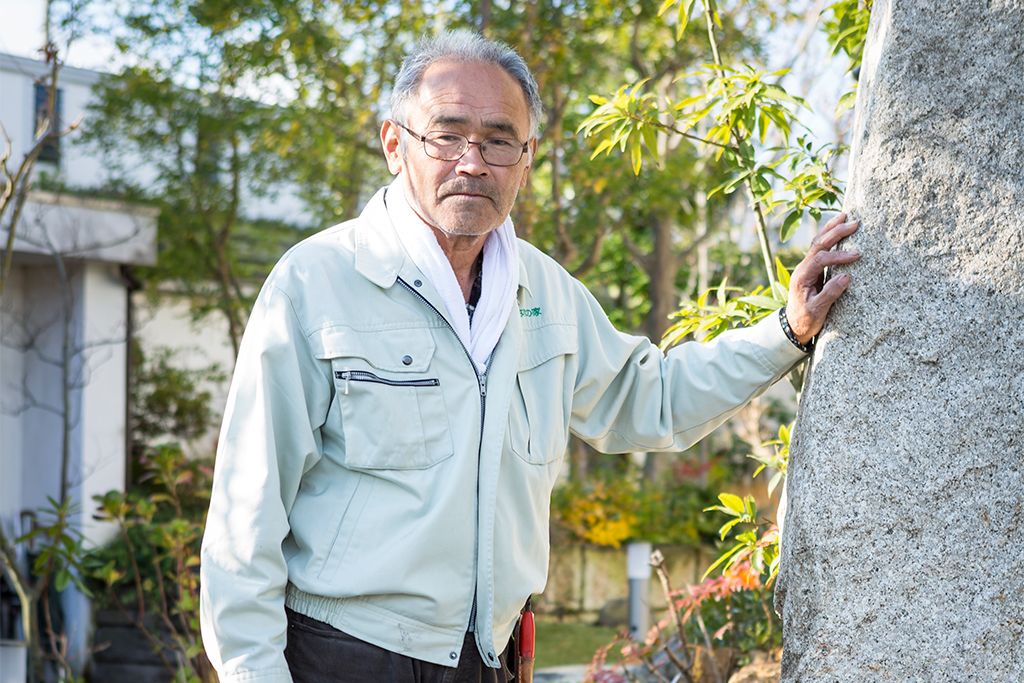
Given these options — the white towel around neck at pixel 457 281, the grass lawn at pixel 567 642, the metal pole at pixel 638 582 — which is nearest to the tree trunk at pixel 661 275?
the grass lawn at pixel 567 642

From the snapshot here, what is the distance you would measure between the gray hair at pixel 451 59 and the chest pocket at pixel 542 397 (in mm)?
439

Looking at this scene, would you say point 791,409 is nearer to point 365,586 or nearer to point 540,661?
point 540,661

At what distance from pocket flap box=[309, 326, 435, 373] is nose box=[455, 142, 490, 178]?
1.06 feet

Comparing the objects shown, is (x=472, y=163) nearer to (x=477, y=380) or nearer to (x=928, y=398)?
(x=477, y=380)

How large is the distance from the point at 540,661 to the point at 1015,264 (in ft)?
16.2

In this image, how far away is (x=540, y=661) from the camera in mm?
5988

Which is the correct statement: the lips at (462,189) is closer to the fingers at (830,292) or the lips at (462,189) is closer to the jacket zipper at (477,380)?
the jacket zipper at (477,380)

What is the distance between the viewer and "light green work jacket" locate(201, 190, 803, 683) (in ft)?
5.28

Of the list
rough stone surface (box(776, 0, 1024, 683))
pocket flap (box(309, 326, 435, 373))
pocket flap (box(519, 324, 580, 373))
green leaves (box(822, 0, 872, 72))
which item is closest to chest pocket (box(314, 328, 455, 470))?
pocket flap (box(309, 326, 435, 373))

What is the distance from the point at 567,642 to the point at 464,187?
529cm

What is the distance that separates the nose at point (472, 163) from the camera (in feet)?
5.95

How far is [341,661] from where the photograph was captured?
166cm

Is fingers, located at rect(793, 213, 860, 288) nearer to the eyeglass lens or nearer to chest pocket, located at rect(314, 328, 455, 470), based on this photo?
the eyeglass lens

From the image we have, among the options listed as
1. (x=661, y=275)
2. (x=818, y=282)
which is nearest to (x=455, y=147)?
(x=818, y=282)
